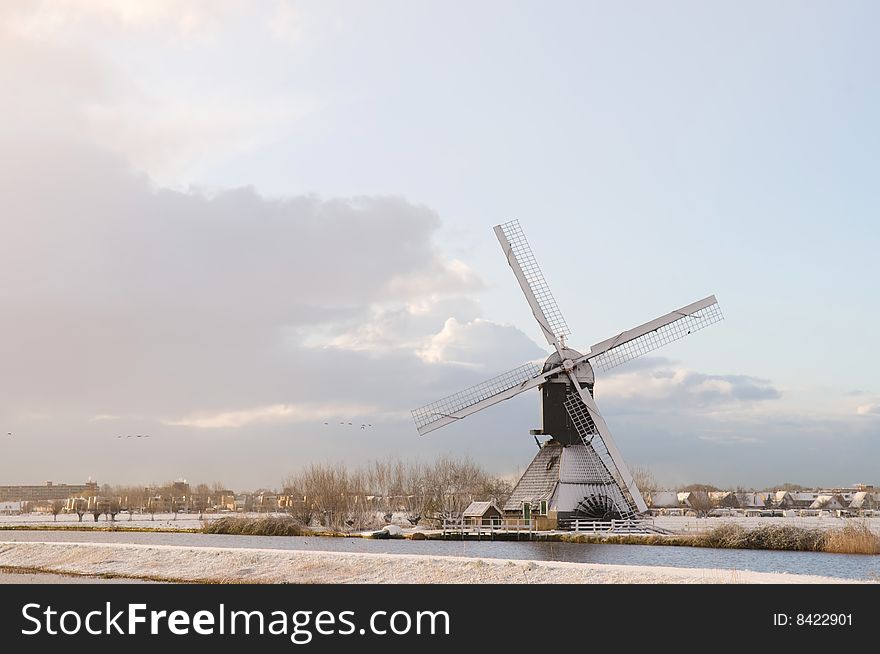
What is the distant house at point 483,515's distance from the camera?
48688 mm

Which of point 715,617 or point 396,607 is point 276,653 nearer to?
point 396,607

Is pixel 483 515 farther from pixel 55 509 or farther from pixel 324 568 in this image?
pixel 55 509

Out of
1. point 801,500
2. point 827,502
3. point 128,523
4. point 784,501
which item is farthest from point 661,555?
point 801,500

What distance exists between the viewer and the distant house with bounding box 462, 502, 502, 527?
48688 millimetres

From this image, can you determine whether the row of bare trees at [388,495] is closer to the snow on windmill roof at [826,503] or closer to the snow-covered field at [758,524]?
the snow-covered field at [758,524]

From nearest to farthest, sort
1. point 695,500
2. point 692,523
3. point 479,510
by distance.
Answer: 1. point 479,510
2. point 692,523
3. point 695,500

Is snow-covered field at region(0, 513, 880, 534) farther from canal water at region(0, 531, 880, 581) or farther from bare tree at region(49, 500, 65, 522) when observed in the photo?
canal water at region(0, 531, 880, 581)

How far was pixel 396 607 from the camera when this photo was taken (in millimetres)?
16297

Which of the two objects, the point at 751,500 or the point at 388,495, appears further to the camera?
the point at 751,500

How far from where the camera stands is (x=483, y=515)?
49.3 metres

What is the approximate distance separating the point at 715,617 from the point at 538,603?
3616 millimetres

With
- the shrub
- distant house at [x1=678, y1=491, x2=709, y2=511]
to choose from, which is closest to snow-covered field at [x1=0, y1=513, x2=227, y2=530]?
the shrub

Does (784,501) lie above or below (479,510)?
below

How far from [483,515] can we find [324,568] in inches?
965
